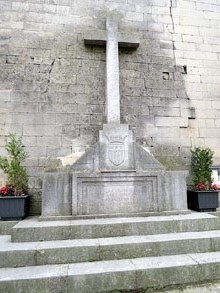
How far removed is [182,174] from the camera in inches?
160

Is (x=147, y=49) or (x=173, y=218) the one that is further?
(x=147, y=49)

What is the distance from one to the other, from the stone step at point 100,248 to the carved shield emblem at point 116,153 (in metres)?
1.28

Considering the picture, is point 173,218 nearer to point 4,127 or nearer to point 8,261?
point 8,261

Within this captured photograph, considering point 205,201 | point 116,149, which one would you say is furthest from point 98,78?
point 205,201

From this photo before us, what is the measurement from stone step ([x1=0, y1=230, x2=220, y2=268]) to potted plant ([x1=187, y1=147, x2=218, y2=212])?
1245 mm

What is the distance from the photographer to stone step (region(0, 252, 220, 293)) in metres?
2.37

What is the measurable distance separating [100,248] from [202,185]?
101 inches

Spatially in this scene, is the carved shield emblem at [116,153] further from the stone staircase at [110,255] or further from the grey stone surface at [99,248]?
the grey stone surface at [99,248]

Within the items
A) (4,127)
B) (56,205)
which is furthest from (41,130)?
(56,205)

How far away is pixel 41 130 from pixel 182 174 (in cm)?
276

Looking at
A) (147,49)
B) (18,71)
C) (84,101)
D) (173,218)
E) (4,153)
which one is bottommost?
(173,218)

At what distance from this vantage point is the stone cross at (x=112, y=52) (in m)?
4.33

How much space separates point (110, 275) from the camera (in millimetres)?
2465

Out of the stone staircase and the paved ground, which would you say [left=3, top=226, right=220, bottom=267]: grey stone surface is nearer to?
the stone staircase
